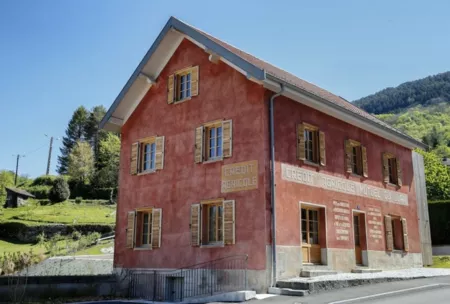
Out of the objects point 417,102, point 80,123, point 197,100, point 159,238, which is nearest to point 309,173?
point 197,100

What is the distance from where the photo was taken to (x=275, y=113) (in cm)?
1495

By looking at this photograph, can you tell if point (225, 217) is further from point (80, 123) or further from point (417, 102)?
point (417, 102)

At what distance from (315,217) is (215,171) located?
386cm

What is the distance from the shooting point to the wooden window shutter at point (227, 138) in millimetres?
15438

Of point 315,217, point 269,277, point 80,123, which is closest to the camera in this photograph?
point 269,277

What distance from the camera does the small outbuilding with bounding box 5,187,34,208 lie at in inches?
2149

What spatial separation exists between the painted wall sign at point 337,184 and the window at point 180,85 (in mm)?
5114

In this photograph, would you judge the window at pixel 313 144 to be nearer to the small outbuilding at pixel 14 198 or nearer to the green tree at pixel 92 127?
the small outbuilding at pixel 14 198

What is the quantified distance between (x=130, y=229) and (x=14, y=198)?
139ft

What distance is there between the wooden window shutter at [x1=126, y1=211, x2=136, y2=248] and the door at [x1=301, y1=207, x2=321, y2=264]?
6.92 meters

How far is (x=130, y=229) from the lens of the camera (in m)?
18.4

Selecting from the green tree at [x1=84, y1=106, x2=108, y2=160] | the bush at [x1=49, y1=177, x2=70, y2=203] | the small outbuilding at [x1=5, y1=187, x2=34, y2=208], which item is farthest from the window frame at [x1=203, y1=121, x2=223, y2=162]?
the green tree at [x1=84, y1=106, x2=108, y2=160]

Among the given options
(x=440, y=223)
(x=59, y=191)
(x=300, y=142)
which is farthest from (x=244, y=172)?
(x=59, y=191)

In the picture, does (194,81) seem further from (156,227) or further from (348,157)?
(348,157)
